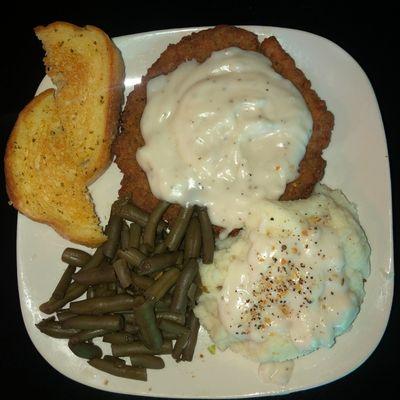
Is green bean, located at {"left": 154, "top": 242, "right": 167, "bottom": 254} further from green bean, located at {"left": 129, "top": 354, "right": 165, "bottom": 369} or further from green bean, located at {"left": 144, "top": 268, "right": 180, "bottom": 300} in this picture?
green bean, located at {"left": 129, "top": 354, "right": 165, "bottom": 369}

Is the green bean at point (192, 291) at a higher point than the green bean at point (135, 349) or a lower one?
higher

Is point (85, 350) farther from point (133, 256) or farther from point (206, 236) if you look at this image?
point (206, 236)

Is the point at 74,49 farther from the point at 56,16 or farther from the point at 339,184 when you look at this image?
the point at 339,184

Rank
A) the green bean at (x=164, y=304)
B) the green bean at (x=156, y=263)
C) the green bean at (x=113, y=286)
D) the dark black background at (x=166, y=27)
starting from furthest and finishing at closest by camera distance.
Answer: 1. the dark black background at (x=166, y=27)
2. the green bean at (x=113, y=286)
3. the green bean at (x=164, y=304)
4. the green bean at (x=156, y=263)

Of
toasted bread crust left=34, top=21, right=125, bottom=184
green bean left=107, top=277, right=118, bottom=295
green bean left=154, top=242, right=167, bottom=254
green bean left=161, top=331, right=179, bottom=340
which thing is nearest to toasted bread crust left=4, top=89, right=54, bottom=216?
toasted bread crust left=34, top=21, right=125, bottom=184

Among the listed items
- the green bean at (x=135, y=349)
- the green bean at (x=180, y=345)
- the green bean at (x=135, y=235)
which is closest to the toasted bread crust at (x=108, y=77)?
the green bean at (x=135, y=235)

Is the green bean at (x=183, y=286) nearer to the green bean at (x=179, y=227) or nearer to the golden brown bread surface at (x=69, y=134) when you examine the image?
the green bean at (x=179, y=227)
